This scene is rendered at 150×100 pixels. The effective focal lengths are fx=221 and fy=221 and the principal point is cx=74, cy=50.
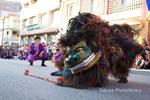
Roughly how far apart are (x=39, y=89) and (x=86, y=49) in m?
1.00

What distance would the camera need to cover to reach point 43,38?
90.1 feet

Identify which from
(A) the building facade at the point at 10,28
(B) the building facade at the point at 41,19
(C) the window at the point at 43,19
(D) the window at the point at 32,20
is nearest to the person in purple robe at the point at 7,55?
(B) the building facade at the point at 41,19

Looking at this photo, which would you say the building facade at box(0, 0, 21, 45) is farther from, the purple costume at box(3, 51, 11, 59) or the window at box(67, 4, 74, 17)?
the purple costume at box(3, 51, 11, 59)

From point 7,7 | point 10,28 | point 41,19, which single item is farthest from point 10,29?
point 7,7

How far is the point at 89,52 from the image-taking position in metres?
3.68

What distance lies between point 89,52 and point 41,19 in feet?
81.5

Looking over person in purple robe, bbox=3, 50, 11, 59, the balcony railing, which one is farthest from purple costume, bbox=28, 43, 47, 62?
the balcony railing

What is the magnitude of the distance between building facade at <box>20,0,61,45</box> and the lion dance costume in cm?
1848

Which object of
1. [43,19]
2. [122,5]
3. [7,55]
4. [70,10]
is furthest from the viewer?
[43,19]

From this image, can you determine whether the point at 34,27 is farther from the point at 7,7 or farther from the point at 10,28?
the point at 7,7

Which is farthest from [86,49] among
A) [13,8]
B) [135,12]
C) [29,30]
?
[13,8]

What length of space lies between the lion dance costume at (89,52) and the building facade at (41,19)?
18475 millimetres

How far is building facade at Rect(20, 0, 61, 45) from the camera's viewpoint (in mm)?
24033

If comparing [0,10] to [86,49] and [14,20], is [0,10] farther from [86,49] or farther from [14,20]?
[86,49]
